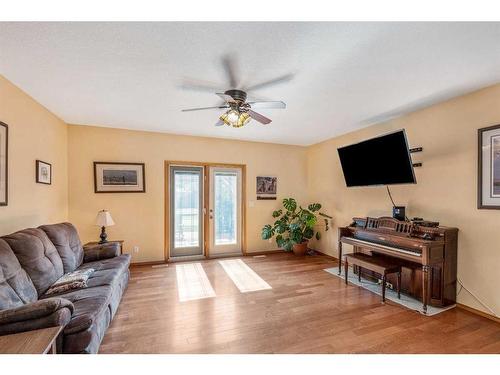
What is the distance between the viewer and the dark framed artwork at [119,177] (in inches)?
162

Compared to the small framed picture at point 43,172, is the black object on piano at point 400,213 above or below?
below

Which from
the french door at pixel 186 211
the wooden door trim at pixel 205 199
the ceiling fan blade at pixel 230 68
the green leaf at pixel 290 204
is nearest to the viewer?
the ceiling fan blade at pixel 230 68

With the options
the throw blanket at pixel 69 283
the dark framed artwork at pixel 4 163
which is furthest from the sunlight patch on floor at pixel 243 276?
the dark framed artwork at pixel 4 163

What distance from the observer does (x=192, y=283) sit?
346 centimetres

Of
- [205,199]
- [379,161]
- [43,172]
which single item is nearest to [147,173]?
[205,199]

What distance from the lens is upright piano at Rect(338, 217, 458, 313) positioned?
2602mm

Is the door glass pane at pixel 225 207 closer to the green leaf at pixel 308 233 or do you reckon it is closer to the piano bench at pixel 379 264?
the green leaf at pixel 308 233

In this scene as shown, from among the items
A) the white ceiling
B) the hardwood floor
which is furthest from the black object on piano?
the white ceiling

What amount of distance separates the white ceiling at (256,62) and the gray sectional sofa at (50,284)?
158 cm

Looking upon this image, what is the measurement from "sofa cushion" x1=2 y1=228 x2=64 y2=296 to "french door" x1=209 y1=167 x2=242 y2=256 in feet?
9.04

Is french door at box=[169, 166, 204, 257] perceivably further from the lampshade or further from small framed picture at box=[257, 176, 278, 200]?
small framed picture at box=[257, 176, 278, 200]

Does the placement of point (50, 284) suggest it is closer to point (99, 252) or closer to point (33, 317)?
point (33, 317)
